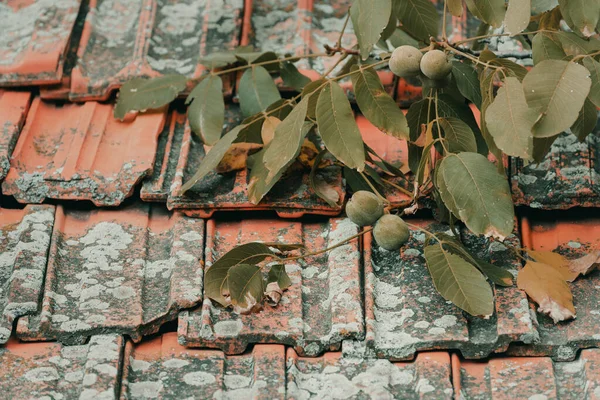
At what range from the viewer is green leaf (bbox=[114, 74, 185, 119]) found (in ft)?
8.59

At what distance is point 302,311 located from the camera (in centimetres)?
209

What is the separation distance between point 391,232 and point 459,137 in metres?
0.28

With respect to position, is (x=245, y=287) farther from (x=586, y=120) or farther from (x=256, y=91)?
(x=586, y=120)

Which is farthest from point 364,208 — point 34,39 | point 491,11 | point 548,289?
point 34,39

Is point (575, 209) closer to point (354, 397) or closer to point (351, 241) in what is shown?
point (351, 241)

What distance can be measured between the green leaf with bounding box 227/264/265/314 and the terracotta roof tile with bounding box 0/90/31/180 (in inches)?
29.1

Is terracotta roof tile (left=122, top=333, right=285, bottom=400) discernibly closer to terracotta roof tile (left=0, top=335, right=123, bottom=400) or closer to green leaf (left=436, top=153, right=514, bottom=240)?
terracotta roof tile (left=0, top=335, right=123, bottom=400)

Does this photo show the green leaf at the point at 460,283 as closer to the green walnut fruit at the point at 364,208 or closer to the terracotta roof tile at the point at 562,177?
the green walnut fruit at the point at 364,208

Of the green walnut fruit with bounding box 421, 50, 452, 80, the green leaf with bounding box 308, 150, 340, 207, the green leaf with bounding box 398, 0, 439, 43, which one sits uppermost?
the green leaf with bounding box 398, 0, 439, 43

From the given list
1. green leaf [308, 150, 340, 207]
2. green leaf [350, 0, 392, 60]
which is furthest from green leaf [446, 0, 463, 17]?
green leaf [308, 150, 340, 207]

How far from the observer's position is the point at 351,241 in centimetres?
223

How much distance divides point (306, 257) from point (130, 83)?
79cm

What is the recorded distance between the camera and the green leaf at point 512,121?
193 cm

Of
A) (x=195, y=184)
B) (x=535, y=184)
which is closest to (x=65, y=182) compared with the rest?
(x=195, y=184)
